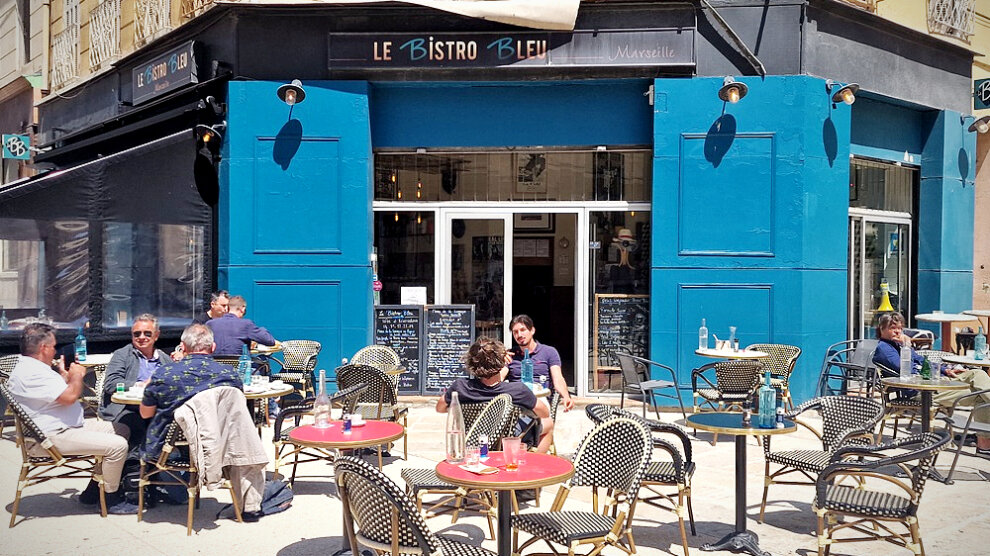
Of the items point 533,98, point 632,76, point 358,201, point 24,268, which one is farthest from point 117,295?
point 632,76

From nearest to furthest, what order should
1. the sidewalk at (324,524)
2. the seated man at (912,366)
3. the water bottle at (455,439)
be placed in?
the water bottle at (455,439), the sidewalk at (324,524), the seated man at (912,366)

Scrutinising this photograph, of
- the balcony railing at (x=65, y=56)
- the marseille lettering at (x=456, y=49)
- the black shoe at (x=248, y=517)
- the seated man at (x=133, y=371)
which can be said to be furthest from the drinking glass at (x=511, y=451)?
the balcony railing at (x=65, y=56)

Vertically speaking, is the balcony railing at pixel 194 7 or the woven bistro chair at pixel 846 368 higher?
the balcony railing at pixel 194 7

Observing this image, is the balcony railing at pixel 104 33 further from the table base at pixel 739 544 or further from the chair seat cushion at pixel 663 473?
the table base at pixel 739 544

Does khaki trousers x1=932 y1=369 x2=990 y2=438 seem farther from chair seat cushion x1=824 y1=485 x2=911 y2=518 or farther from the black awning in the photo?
the black awning

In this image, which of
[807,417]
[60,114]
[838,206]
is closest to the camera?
[807,417]

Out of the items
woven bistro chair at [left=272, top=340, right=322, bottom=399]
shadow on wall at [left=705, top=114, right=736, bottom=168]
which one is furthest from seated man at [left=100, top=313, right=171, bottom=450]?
shadow on wall at [left=705, top=114, right=736, bottom=168]

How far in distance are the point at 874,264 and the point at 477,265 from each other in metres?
5.89

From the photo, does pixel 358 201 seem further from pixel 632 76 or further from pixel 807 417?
pixel 807 417

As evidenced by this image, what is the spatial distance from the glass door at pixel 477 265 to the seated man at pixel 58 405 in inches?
223

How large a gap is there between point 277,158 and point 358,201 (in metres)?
1.18

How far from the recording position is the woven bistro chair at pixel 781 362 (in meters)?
9.62

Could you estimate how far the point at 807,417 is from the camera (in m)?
10.2

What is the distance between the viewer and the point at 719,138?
34.3 feet
